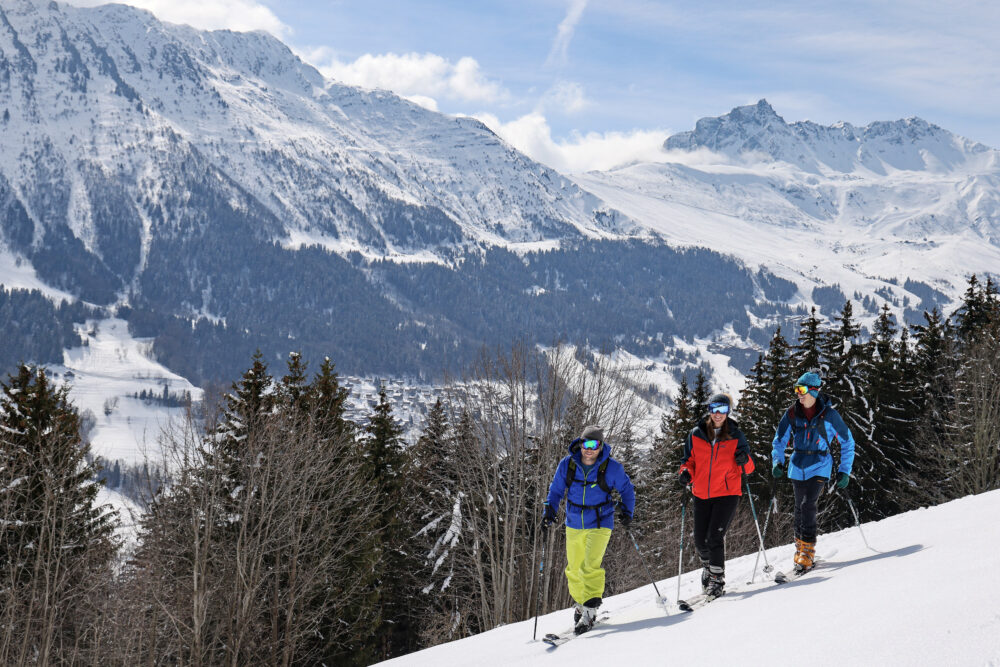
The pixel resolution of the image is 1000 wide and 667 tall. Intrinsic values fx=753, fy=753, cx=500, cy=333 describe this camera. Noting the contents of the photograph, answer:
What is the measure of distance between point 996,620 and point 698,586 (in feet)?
19.1

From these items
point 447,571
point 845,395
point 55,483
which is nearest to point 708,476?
point 55,483

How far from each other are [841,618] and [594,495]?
120 inches

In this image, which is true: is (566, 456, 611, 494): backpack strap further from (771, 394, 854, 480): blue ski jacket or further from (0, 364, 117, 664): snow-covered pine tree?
(0, 364, 117, 664): snow-covered pine tree

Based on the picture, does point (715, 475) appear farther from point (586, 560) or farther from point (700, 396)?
point (700, 396)

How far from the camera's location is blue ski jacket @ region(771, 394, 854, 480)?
9094mm

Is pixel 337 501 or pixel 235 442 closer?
pixel 235 442

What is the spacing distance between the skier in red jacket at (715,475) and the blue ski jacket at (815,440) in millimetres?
591

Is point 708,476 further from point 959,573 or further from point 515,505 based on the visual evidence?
point 515,505

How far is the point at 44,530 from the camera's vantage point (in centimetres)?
1669

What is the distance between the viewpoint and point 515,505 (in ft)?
65.1

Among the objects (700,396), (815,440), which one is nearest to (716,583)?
(815,440)

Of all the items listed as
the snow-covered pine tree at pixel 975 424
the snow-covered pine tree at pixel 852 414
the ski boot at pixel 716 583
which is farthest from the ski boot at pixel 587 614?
the snow-covered pine tree at pixel 852 414

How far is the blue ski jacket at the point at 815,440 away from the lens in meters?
9.09

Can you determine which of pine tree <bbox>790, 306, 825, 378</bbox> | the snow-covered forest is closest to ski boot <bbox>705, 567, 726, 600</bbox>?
the snow-covered forest
